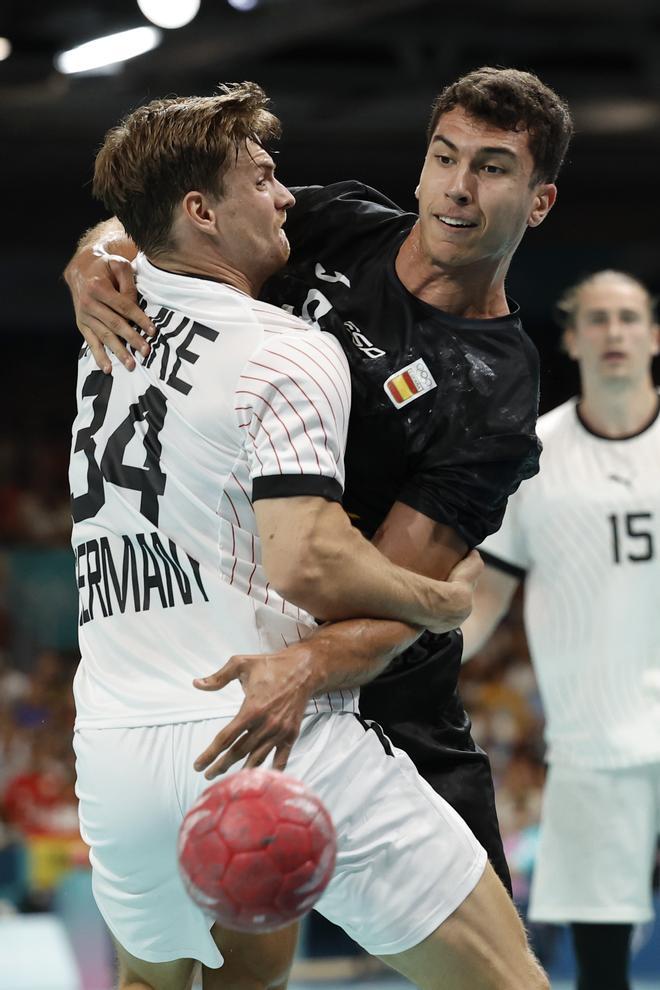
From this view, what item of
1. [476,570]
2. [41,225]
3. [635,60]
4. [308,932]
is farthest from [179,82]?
[476,570]

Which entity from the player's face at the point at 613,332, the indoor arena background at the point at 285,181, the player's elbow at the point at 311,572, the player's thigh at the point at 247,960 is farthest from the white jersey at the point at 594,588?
the indoor arena background at the point at 285,181

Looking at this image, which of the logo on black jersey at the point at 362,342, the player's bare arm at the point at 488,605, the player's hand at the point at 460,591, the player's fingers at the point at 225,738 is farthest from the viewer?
the player's bare arm at the point at 488,605

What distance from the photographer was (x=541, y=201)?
3502 mm

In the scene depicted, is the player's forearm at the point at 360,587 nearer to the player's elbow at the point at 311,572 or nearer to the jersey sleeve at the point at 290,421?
the player's elbow at the point at 311,572

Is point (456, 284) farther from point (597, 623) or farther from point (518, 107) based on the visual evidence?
point (597, 623)

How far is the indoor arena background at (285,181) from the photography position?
33.0 feet

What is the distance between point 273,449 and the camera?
281 centimetres

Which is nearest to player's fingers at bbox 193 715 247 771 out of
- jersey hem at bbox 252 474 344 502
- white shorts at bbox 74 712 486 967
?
white shorts at bbox 74 712 486 967

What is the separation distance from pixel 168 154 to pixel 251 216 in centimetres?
22

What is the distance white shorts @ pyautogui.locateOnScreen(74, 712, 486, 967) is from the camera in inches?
114

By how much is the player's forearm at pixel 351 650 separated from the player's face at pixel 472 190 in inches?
36.0

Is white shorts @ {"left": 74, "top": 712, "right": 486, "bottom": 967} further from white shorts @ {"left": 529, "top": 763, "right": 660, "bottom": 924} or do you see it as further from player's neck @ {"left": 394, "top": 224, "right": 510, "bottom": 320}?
white shorts @ {"left": 529, "top": 763, "right": 660, "bottom": 924}

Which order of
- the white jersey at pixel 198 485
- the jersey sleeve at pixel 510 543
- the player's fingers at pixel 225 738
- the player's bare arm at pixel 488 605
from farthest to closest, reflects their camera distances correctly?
the jersey sleeve at pixel 510 543, the player's bare arm at pixel 488 605, the white jersey at pixel 198 485, the player's fingers at pixel 225 738

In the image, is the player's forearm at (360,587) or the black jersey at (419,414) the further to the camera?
the black jersey at (419,414)
